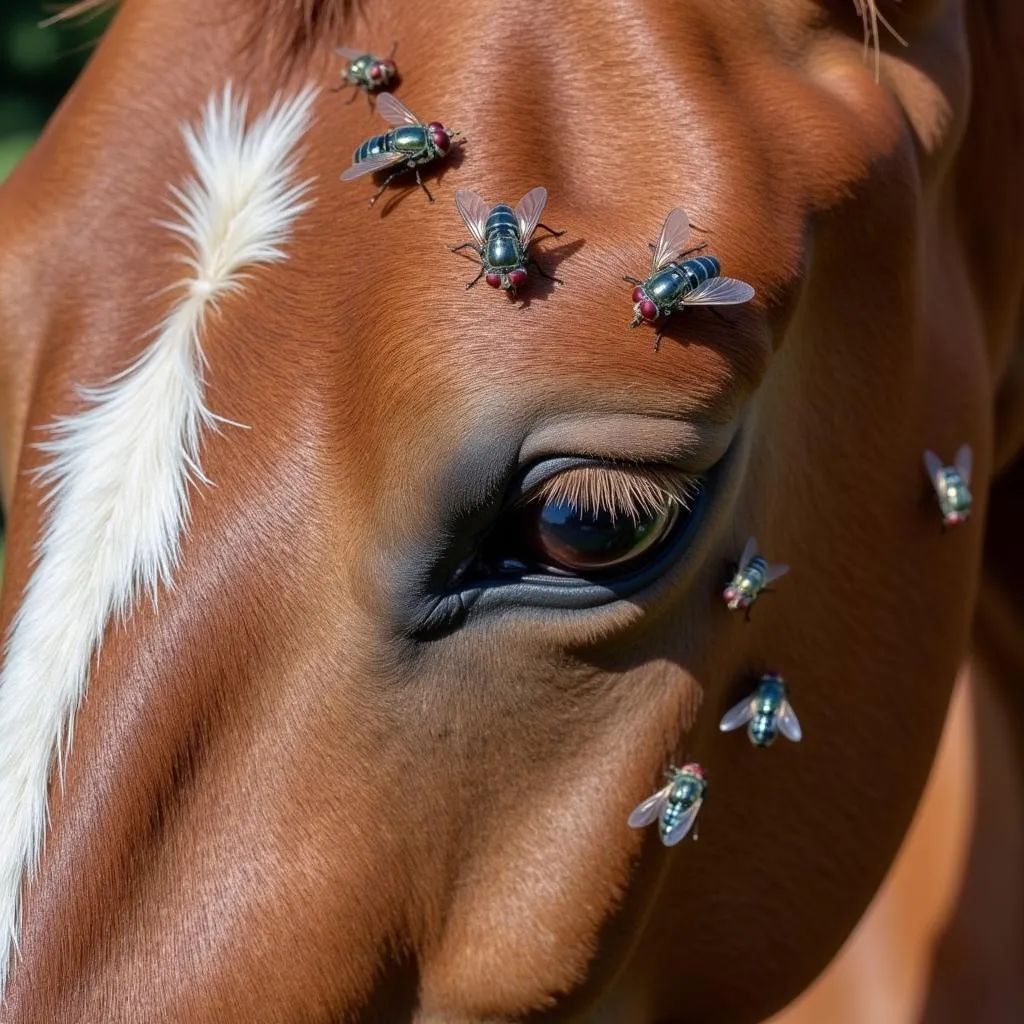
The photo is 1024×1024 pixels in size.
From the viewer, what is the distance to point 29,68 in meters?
4.14

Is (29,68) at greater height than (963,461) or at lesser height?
lesser

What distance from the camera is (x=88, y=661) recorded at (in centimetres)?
98

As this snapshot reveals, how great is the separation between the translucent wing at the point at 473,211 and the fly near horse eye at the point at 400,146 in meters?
0.04

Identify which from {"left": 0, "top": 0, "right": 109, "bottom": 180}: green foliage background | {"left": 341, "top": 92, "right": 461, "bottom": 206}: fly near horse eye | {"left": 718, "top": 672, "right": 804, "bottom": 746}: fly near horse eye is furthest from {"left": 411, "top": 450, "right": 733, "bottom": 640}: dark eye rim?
{"left": 0, "top": 0, "right": 109, "bottom": 180}: green foliage background

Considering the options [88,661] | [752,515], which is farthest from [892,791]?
[88,661]

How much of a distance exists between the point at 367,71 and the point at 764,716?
68cm

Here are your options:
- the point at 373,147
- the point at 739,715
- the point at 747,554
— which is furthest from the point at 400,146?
the point at 739,715

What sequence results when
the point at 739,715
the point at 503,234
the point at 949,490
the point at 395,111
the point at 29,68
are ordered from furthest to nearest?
the point at 29,68
the point at 949,490
the point at 739,715
the point at 395,111
the point at 503,234

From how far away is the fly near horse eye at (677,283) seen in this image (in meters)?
0.91

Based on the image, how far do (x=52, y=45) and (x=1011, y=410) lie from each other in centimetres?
371

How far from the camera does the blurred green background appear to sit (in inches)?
161

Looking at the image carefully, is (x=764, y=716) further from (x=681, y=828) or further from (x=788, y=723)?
(x=681, y=828)

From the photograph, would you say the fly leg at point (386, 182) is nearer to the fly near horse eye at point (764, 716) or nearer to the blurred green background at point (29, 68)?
the fly near horse eye at point (764, 716)

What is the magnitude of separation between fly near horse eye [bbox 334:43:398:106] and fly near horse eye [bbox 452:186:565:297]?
164mm
